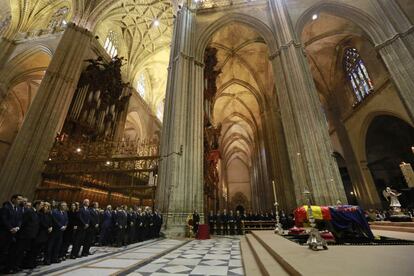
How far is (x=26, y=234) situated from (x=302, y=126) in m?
9.18

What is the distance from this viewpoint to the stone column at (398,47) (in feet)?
28.9

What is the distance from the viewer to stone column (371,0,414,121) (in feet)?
28.9

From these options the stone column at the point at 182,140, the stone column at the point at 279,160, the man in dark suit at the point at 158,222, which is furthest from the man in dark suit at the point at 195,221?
the stone column at the point at 279,160

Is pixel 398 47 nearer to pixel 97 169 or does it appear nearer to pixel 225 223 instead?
pixel 225 223

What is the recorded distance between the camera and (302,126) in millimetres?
8734

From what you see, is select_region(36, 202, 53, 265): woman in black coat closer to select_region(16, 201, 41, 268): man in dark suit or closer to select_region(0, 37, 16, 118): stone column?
select_region(16, 201, 41, 268): man in dark suit

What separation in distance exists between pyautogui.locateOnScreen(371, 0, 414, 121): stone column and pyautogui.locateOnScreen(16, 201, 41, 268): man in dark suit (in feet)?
42.5

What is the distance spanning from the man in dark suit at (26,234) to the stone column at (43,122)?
7197mm

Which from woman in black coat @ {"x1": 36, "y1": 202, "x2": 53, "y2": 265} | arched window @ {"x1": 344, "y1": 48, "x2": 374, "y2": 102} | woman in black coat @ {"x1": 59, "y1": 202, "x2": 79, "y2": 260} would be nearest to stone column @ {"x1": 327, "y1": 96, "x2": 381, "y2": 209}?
arched window @ {"x1": 344, "y1": 48, "x2": 374, "y2": 102}

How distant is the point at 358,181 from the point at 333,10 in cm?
1136

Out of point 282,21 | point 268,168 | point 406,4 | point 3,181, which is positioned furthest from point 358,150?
point 3,181

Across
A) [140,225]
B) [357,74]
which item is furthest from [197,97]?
[357,74]

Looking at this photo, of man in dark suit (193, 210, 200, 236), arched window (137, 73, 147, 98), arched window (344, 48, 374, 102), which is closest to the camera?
man in dark suit (193, 210, 200, 236)

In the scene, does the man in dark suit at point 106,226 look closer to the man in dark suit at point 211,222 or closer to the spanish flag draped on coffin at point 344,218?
the spanish flag draped on coffin at point 344,218
